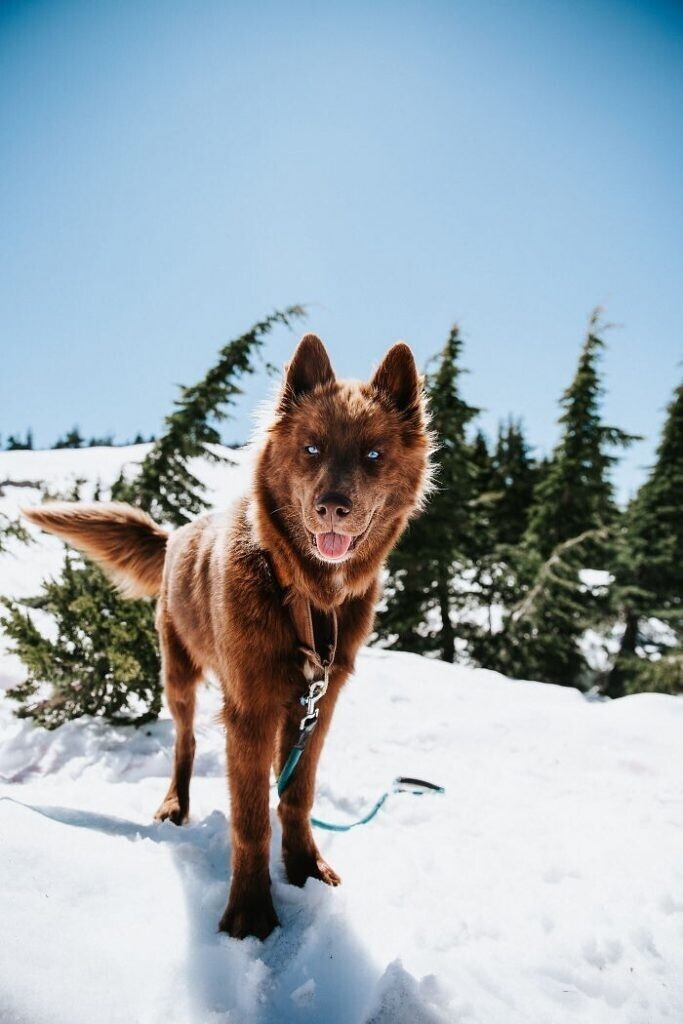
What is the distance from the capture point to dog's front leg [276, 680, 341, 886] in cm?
256

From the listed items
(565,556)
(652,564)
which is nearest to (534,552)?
(565,556)

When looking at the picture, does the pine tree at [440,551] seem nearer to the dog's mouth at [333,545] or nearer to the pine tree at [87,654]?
the pine tree at [87,654]

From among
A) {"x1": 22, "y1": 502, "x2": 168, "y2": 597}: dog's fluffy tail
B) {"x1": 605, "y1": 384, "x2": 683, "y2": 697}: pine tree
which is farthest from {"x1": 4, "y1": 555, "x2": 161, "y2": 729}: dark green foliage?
{"x1": 605, "y1": 384, "x2": 683, "y2": 697}: pine tree

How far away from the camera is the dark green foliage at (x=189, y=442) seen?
916 cm

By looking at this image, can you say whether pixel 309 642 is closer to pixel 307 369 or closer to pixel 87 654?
pixel 307 369

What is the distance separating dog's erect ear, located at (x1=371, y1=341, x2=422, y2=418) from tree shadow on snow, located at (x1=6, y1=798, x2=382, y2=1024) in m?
2.67

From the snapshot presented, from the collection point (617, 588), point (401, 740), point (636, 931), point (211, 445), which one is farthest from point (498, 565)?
point (636, 931)

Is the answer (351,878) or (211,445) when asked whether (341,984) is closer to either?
(351,878)

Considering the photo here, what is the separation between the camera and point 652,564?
519 inches

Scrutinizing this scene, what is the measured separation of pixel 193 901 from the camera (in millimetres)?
2211

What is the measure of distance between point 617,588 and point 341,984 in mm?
13940

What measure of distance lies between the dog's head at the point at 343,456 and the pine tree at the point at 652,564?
12.6 meters

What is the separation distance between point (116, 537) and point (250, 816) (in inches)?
98.0

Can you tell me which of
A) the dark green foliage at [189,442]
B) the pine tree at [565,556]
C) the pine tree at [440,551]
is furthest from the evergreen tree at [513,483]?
the dark green foliage at [189,442]
